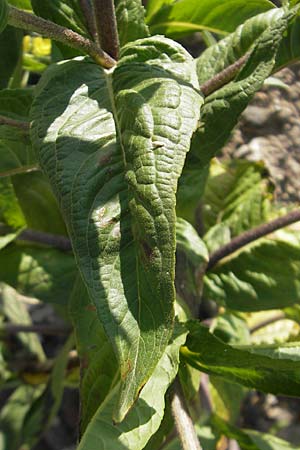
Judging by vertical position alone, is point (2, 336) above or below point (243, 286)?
below

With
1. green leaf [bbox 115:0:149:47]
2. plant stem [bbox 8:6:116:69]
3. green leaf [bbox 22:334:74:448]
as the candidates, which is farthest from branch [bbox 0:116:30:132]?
green leaf [bbox 22:334:74:448]

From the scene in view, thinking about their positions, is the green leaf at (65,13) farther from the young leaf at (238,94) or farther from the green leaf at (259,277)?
the green leaf at (259,277)

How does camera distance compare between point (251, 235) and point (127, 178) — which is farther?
point (251, 235)

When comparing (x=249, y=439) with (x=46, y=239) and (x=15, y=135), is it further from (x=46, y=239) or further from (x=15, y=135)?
(x=15, y=135)

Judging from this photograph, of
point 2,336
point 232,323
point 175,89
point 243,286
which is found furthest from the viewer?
point 2,336

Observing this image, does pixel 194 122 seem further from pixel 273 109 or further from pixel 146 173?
pixel 273 109

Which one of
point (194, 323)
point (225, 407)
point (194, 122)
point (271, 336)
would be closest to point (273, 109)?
point (271, 336)

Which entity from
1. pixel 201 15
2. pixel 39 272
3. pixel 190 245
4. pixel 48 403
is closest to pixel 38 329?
pixel 48 403
